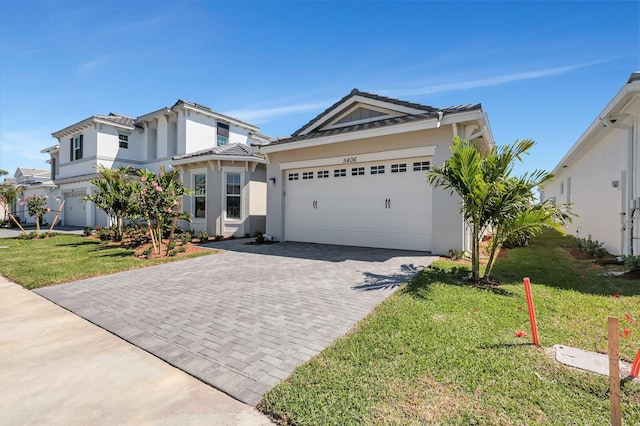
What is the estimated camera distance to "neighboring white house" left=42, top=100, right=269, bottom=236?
1455 centimetres

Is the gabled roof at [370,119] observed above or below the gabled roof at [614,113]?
above

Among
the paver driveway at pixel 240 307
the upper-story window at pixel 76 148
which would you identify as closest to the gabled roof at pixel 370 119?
the paver driveway at pixel 240 307

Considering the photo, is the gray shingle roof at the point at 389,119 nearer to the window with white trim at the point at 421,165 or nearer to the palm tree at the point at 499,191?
the window with white trim at the point at 421,165

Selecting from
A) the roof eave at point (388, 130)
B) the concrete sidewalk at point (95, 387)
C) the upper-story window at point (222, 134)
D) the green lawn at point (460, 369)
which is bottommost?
the concrete sidewalk at point (95, 387)

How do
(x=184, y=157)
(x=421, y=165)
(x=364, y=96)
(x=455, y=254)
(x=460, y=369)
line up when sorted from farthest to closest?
(x=184, y=157) < (x=364, y=96) < (x=421, y=165) < (x=455, y=254) < (x=460, y=369)

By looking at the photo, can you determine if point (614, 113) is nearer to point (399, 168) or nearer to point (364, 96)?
point (399, 168)

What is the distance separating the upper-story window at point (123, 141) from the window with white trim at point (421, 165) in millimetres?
21030

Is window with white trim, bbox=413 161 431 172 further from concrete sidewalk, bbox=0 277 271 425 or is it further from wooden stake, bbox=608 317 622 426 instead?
concrete sidewalk, bbox=0 277 271 425

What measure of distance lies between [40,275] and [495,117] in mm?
14006

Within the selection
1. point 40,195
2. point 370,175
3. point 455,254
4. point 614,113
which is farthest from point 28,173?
point 614,113

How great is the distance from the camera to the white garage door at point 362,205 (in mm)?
9398

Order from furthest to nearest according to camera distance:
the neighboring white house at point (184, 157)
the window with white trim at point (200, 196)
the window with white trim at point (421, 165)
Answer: the window with white trim at point (200, 196)
the neighboring white house at point (184, 157)
the window with white trim at point (421, 165)

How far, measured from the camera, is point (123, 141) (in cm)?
2111

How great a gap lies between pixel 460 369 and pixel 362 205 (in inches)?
310
